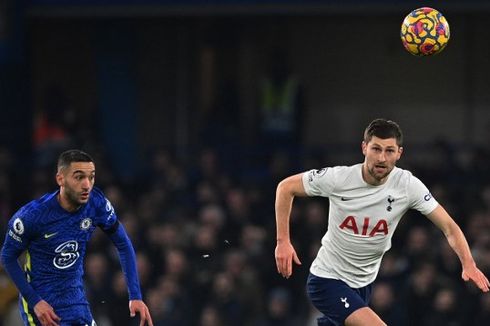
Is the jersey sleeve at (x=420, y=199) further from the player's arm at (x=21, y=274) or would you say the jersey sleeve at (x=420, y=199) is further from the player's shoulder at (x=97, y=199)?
the player's arm at (x=21, y=274)

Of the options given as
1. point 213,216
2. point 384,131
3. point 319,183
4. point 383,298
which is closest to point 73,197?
point 319,183

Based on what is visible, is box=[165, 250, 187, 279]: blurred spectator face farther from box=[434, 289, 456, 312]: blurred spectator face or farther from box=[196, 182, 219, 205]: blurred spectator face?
box=[434, 289, 456, 312]: blurred spectator face

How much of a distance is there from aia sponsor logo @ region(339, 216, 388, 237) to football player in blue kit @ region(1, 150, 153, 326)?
1.40m

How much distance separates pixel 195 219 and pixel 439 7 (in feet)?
12.2

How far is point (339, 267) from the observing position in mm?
8836

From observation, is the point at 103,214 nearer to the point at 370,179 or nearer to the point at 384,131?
the point at 370,179

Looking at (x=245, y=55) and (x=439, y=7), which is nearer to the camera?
(x=439, y=7)

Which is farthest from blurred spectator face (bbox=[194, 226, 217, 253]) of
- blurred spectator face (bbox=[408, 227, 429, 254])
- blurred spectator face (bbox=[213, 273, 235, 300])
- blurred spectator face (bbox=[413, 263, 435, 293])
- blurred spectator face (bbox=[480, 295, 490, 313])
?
blurred spectator face (bbox=[480, 295, 490, 313])

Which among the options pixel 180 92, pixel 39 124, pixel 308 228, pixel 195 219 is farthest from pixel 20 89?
pixel 308 228

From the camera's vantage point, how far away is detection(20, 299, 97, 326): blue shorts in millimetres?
8375

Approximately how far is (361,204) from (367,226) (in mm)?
150

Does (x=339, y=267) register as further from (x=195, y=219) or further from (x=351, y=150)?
(x=351, y=150)

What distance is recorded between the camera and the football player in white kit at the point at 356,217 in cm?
860

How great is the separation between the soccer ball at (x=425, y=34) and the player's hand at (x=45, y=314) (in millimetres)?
3335
